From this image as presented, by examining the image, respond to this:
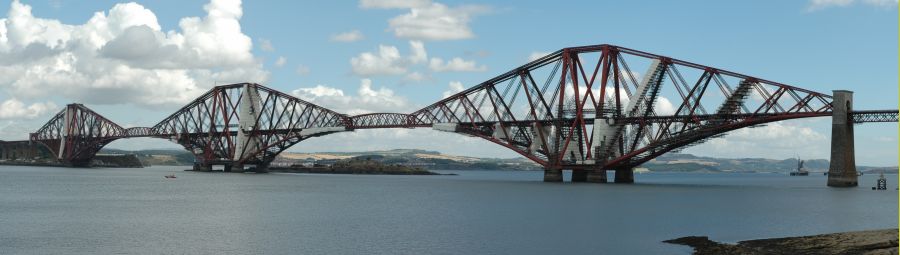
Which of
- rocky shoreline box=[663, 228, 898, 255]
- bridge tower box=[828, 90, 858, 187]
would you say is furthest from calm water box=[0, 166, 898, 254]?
bridge tower box=[828, 90, 858, 187]

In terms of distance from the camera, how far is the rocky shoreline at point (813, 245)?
3609cm

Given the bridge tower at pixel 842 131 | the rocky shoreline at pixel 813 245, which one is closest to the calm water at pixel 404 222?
the rocky shoreline at pixel 813 245

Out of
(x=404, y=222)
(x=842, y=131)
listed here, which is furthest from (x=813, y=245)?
(x=842, y=131)

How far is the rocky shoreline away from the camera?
36.1m

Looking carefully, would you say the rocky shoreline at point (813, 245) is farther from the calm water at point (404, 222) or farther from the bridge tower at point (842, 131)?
the bridge tower at point (842, 131)

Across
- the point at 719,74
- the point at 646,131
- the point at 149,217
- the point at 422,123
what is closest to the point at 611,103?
the point at 646,131

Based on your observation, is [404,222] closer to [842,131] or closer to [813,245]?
[813,245]

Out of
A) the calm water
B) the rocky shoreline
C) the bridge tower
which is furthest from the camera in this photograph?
the bridge tower

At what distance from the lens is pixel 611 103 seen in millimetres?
111812

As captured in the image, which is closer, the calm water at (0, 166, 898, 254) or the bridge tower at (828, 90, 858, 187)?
the calm water at (0, 166, 898, 254)

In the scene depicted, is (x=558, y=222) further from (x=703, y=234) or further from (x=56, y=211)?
(x=56, y=211)

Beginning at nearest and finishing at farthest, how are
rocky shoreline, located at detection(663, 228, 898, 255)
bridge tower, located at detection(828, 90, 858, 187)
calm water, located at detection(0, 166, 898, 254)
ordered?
1. rocky shoreline, located at detection(663, 228, 898, 255)
2. calm water, located at detection(0, 166, 898, 254)
3. bridge tower, located at detection(828, 90, 858, 187)

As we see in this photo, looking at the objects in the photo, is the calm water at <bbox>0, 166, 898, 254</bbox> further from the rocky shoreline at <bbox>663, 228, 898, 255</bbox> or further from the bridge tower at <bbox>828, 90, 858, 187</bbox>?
the bridge tower at <bbox>828, 90, 858, 187</bbox>

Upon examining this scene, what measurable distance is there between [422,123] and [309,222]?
276 feet
